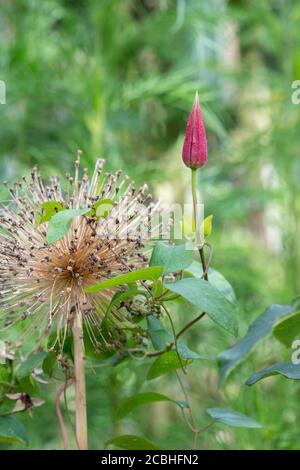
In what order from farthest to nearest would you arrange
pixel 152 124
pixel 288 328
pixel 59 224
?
1. pixel 152 124
2. pixel 288 328
3. pixel 59 224

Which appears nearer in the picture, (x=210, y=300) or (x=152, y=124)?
(x=210, y=300)

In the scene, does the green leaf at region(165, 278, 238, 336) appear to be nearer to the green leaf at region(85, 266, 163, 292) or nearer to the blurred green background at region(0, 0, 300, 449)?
the green leaf at region(85, 266, 163, 292)

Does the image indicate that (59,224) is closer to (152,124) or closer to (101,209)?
(101,209)

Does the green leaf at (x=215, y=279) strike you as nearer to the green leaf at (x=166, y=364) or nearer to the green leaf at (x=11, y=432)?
the green leaf at (x=166, y=364)

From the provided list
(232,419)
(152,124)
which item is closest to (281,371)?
(232,419)

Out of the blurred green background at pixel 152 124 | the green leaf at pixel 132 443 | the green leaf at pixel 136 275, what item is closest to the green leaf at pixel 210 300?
the green leaf at pixel 136 275

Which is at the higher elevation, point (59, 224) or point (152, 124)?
point (152, 124)
